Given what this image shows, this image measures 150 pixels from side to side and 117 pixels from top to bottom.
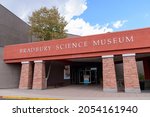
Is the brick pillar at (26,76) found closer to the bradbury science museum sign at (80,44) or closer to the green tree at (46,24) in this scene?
the bradbury science museum sign at (80,44)

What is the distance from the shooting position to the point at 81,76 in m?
34.3

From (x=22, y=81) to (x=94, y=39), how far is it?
9.50 m

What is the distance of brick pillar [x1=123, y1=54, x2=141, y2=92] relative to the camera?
1707 cm

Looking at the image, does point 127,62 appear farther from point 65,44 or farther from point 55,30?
point 55,30

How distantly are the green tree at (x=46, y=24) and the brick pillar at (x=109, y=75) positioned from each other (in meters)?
20.1

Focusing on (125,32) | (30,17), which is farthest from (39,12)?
(125,32)

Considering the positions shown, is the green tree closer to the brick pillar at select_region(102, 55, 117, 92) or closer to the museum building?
the museum building

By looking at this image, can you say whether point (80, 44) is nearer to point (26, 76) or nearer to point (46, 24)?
point (26, 76)

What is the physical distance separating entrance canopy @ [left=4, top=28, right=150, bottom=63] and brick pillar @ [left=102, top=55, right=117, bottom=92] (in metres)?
0.63

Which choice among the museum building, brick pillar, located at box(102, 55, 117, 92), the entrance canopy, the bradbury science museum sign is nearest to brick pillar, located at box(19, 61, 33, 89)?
the museum building

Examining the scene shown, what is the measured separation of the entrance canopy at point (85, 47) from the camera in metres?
17.3

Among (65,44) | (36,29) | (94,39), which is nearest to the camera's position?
(94,39)

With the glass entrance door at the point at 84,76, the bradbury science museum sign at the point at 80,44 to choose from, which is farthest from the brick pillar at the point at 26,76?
the glass entrance door at the point at 84,76

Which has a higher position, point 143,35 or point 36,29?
point 36,29
